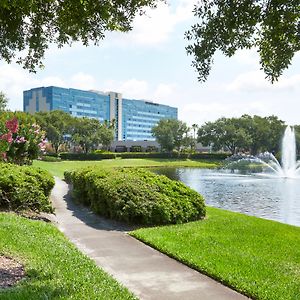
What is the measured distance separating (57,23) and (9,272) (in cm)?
406

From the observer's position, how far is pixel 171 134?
90438mm

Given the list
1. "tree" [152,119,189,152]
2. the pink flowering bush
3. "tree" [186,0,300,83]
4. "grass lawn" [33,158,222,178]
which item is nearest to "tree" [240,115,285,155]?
"tree" [152,119,189,152]

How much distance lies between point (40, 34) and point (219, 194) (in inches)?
760

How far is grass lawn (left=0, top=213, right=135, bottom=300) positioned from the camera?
18.0 feet

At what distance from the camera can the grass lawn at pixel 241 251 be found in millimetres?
6945

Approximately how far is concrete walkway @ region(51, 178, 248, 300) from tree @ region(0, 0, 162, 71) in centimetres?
391

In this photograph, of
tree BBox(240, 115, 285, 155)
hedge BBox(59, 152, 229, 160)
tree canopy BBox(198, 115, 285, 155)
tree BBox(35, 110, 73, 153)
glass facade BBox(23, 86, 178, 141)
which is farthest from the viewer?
glass facade BBox(23, 86, 178, 141)

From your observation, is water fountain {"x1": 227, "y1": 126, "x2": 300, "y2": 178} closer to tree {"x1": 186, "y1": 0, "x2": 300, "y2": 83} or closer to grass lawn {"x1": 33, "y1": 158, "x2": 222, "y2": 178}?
grass lawn {"x1": 33, "y1": 158, "x2": 222, "y2": 178}

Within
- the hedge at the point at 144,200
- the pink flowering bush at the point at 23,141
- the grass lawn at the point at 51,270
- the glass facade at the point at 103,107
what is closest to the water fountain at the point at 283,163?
the pink flowering bush at the point at 23,141

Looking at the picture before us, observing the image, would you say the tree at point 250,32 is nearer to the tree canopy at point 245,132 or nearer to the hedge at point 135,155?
the hedge at point 135,155

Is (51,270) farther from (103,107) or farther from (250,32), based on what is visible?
(103,107)

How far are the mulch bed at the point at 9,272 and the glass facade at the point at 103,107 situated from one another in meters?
146

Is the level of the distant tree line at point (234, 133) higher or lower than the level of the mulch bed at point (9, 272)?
higher

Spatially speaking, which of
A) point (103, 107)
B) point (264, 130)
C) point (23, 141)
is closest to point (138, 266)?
point (23, 141)
